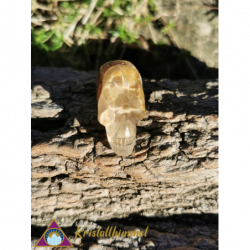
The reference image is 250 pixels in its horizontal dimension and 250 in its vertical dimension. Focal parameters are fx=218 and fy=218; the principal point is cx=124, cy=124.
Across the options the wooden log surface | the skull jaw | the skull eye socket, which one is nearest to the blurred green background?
the wooden log surface

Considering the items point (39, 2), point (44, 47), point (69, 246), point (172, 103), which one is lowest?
point (69, 246)

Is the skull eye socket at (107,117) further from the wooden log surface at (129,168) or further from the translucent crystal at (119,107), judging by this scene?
the wooden log surface at (129,168)

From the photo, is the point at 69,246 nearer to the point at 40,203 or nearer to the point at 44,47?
the point at 40,203

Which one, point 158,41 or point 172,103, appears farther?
point 158,41

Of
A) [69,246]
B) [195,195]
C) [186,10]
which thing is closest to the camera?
[69,246]

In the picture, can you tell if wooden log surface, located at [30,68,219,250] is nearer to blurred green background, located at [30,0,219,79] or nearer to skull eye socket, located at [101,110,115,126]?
skull eye socket, located at [101,110,115,126]

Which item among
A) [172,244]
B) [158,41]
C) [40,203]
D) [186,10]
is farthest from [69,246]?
[186,10]

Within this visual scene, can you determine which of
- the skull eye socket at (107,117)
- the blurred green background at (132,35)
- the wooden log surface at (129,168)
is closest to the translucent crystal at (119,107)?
the skull eye socket at (107,117)
